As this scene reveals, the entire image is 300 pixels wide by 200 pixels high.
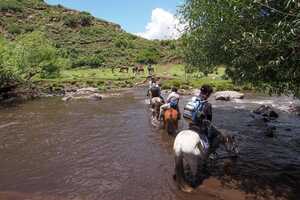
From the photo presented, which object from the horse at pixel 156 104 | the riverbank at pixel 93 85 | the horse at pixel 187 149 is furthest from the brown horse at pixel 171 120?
Answer: the riverbank at pixel 93 85

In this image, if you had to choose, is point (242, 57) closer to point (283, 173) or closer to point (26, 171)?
point (283, 173)

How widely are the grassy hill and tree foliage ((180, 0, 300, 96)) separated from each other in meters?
68.9

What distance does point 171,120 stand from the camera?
52.6ft

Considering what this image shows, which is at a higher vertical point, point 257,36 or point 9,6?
point 9,6

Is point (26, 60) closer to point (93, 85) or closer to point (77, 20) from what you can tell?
point (93, 85)

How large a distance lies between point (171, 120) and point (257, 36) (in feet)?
24.8

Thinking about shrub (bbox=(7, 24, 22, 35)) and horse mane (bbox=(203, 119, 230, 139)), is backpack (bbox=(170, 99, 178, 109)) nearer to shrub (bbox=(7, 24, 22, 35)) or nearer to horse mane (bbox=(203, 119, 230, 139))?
horse mane (bbox=(203, 119, 230, 139))

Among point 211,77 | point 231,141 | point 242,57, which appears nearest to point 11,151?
point 231,141

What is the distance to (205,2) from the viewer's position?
44.4ft

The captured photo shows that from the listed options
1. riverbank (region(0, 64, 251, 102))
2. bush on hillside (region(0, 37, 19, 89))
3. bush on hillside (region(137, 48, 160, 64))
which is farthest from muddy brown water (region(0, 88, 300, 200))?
bush on hillside (region(137, 48, 160, 64))

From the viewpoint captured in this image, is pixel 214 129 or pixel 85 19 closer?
pixel 214 129

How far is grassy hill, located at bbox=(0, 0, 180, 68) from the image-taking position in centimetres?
8976

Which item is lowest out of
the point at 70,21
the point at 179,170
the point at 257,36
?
the point at 179,170

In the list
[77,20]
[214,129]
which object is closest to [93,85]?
[214,129]
